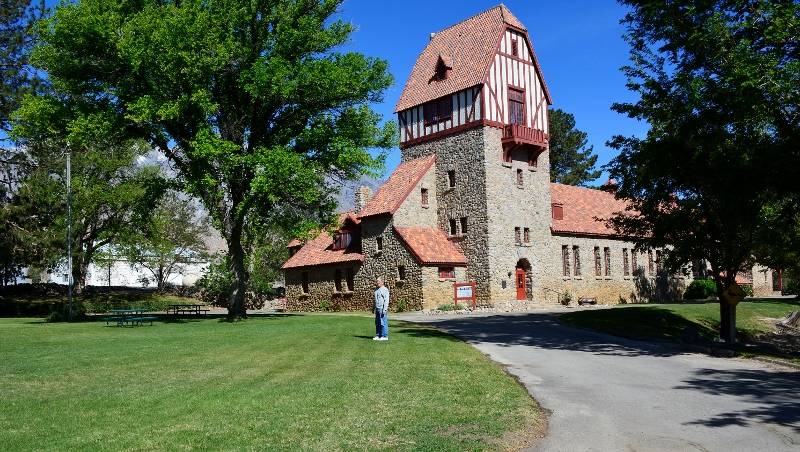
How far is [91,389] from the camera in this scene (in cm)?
988

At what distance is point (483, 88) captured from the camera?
37.4 metres

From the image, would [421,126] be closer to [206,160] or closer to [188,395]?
[206,160]

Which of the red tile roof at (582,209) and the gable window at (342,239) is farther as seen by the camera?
the red tile roof at (582,209)

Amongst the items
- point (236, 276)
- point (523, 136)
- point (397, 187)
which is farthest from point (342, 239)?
point (236, 276)

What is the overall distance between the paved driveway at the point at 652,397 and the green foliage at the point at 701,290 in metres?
33.0

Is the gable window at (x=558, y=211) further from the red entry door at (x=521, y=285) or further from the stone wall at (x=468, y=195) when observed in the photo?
the stone wall at (x=468, y=195)

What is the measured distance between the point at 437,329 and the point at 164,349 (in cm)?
949

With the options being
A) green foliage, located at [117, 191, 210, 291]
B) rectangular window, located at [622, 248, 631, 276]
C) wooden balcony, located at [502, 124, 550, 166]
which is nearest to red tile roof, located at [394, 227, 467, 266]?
wooden balcony, located at [502, 124, 550, 166]

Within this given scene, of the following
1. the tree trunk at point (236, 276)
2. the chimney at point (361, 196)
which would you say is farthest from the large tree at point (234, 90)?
the chimney at point (361, 196)

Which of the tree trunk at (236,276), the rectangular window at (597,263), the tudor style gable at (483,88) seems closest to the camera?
the tree trunk at (236,276)

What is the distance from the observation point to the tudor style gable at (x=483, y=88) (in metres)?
37.9

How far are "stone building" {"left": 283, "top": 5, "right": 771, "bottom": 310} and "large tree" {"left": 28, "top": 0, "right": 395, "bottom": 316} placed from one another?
9.40m

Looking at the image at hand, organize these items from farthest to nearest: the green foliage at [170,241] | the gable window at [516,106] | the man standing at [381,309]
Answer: the green foliage at [170,241] < the gable window at [516,106] < the man standing at [381,309]

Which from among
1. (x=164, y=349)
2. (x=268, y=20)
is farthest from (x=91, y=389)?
(x=268, y=20)
